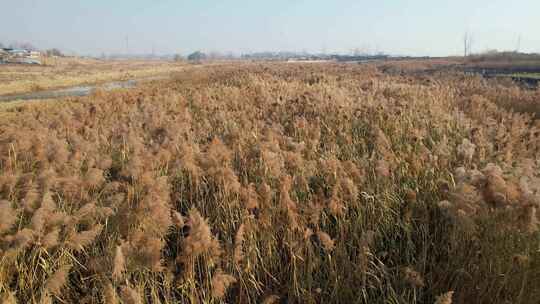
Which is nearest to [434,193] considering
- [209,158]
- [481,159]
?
[481,159]

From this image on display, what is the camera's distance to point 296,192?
12.6 ft

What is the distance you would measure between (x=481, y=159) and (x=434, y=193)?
2.75 ft

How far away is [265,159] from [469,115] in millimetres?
5551

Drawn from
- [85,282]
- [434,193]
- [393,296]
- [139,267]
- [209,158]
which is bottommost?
[85,282]

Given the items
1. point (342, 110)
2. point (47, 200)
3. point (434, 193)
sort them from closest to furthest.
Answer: point (47, 200) < point (434, 193) < point (342, 110)

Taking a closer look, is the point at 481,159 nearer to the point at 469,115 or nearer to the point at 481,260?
the point at 481,260

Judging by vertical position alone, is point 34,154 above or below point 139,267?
above

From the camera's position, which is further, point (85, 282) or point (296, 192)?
point (296, 192)

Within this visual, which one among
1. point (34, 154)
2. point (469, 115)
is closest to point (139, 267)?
point (34, 154)

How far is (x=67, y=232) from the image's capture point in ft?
9.39

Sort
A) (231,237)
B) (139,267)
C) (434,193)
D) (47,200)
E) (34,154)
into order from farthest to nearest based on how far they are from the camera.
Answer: (34,154)
(434,193)
(231,237)
(47,200)
(139,267)

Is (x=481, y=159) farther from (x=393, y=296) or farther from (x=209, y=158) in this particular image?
(x=209, y=158)

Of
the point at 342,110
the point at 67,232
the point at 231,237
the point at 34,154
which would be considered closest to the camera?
the point at 67,232

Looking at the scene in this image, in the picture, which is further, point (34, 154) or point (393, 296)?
point (34, 154)
